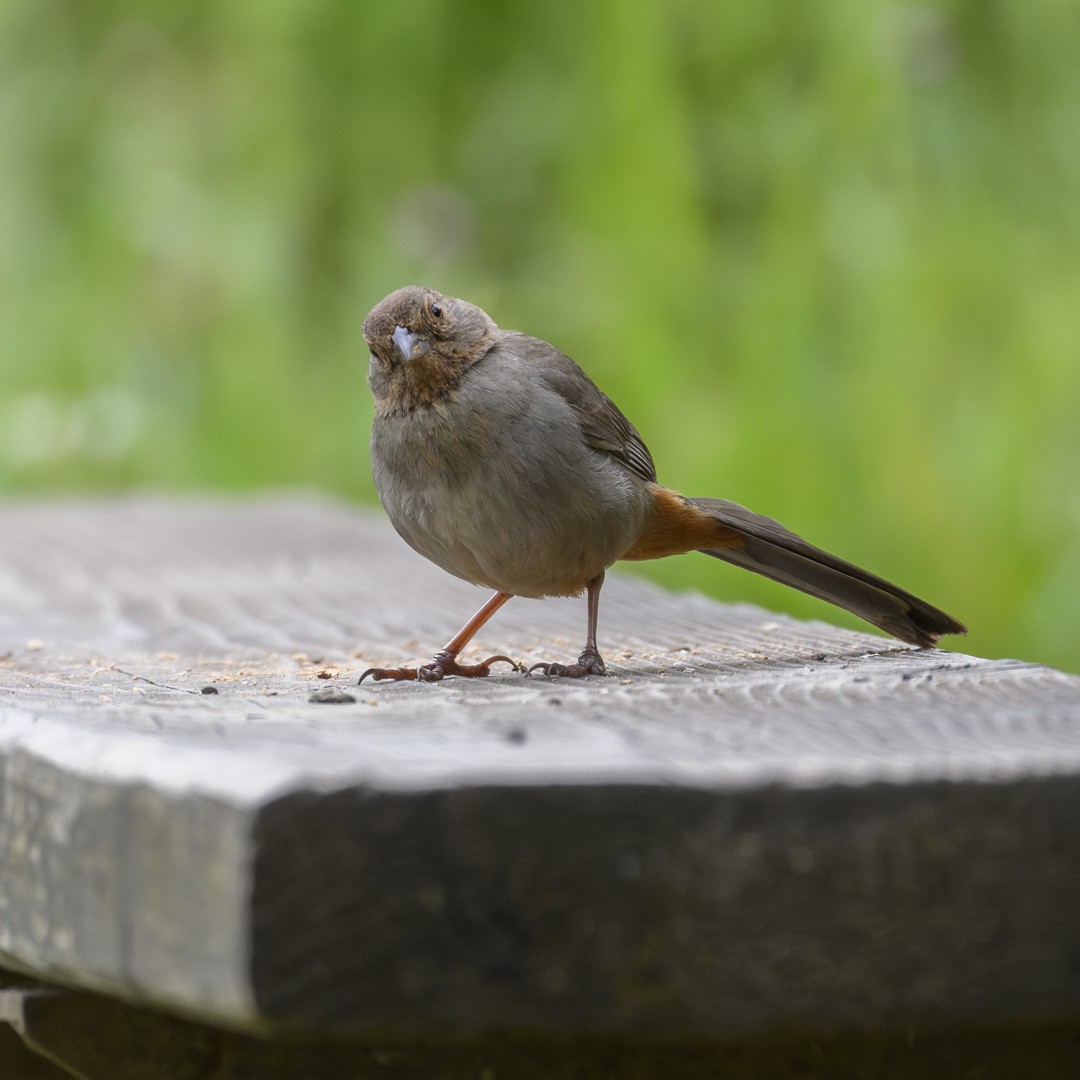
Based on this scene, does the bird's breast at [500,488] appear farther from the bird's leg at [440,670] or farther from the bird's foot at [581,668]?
the bird's foot at [581,668]

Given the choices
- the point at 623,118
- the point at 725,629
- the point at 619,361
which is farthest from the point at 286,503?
the point at 725,629

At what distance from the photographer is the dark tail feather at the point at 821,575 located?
3.09 metres

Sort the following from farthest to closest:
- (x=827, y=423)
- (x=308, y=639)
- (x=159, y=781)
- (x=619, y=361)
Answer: (x=619, y=361) → (x=827, y=423) → (x=308, y=639) → (x=159, y=781)

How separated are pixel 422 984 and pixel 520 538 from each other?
168 cm

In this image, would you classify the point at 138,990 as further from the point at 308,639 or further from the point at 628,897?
the point at 308,639

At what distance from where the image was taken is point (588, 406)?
3.25 m

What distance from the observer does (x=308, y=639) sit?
3467 millimetres

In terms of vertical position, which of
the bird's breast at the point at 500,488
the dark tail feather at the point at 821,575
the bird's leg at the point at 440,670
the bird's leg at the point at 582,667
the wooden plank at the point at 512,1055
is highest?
the bird's breast at the point at 500,488

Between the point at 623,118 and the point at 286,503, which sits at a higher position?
the point at 623,118

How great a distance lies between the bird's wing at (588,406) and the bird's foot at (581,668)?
519 mm

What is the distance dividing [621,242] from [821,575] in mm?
→ 3113

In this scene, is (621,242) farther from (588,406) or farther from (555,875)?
(555,875)

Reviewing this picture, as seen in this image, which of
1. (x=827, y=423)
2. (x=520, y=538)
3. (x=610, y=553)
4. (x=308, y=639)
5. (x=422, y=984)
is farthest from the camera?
(x=827, y=423)

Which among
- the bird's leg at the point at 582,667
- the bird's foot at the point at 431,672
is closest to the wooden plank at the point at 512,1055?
the bird's foot at the point at 431,672
